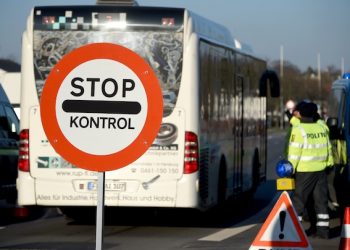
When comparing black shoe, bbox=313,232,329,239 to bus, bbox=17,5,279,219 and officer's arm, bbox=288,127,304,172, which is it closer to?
officer's arm, bbox=288,127,304,172

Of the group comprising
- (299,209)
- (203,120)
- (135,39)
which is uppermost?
(135,39)

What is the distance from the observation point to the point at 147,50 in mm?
14750

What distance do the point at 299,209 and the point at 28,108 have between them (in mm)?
3896

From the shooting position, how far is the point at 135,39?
48.5 ft

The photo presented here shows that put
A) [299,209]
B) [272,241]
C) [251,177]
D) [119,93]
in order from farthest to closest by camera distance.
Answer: [251,177]
[299,209]
[272,241]
[119,93]

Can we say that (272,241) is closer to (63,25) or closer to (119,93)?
(119,93)

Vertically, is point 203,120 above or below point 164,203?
above

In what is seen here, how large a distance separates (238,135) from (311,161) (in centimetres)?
465

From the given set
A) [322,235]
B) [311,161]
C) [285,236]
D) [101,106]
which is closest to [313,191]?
[311,161]

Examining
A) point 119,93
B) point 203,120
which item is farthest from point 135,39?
point 119,93

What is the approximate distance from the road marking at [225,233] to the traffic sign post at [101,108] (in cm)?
774

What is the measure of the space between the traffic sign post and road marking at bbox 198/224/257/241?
774cm

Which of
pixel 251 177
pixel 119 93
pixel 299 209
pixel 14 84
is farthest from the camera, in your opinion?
pixel 14 84

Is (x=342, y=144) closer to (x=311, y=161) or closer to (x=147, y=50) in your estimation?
(x=311, y=161)
